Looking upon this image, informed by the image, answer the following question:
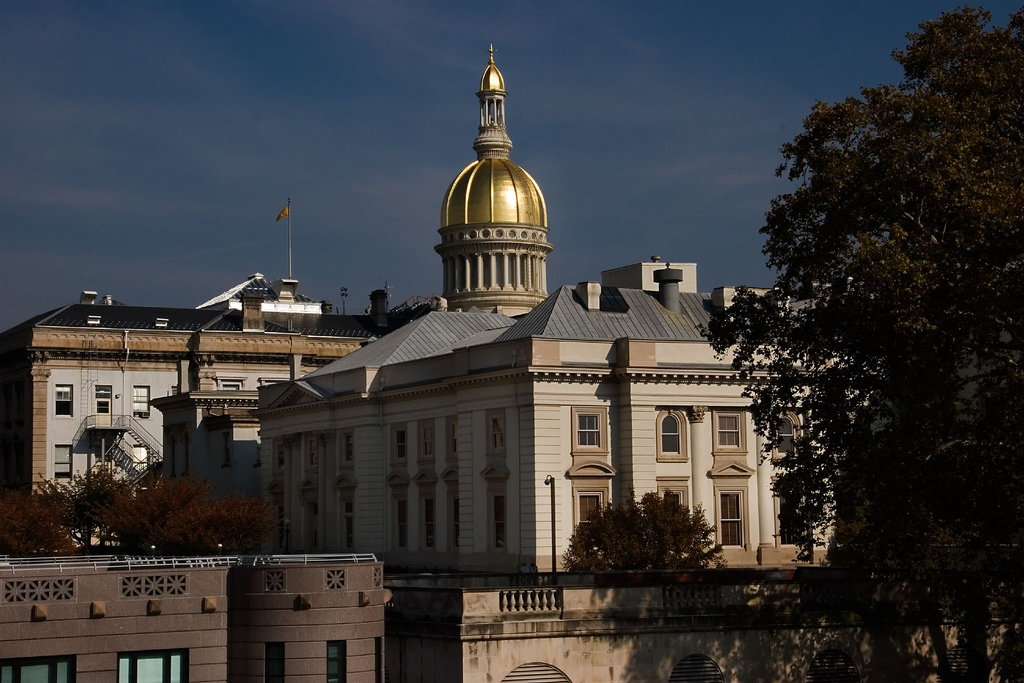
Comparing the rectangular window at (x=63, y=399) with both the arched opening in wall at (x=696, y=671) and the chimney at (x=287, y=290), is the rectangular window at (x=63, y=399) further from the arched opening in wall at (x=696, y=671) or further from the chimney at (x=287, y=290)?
the arched opening in wall at (x=696, y=671)

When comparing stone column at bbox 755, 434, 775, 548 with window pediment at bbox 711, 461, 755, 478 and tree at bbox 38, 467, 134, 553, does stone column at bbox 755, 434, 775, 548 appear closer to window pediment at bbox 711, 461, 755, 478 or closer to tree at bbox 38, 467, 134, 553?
window pediment at bbox 711, 461, 755, 478

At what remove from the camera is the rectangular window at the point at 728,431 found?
7075cm

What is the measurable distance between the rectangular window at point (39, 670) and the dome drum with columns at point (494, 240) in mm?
80074

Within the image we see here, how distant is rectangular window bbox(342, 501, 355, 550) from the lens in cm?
8119

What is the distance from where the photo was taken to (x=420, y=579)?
43625 mm

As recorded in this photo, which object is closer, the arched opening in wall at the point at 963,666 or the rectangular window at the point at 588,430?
the arched opening in wall at the point at 963,666

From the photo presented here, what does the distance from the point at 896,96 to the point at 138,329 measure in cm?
7665

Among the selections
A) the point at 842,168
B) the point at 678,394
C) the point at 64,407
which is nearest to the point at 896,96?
the point at 842,168

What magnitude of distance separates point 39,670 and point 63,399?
257ft

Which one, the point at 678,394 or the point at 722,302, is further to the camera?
the point at 722,302

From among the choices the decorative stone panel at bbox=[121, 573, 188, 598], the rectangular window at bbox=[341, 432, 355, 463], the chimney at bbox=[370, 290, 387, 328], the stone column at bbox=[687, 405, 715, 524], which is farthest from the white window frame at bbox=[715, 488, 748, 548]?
the chimney at bbox=[370, 290, 387, 328]

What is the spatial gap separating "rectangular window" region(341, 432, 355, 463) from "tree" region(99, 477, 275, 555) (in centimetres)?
433

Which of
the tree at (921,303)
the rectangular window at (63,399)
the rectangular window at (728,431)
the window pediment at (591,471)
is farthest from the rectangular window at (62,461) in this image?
the tree at (921,303)

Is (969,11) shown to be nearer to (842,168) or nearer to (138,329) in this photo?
(842,168)
